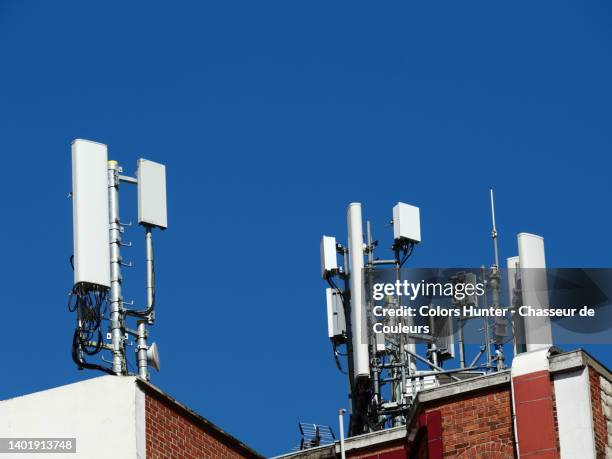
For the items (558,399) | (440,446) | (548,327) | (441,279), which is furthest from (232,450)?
(441,279)

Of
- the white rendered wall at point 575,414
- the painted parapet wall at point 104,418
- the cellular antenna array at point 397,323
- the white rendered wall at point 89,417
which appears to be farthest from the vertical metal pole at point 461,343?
the white rendered wall at point 89,417

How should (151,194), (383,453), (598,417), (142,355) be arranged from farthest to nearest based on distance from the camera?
(151,194) → (142,355) → (383,453) → (598,417)

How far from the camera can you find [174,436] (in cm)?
3444

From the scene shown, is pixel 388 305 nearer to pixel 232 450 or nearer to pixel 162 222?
pixel 162 222

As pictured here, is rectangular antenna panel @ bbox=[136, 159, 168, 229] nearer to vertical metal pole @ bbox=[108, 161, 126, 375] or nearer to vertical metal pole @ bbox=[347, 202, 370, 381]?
vertical metal pole @ bbox=[108, 161, 126, 375]

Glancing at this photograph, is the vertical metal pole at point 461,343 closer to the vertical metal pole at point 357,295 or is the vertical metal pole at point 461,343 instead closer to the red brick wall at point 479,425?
the vertical metal pole at point 357,295

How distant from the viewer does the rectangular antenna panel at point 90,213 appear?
38969mm

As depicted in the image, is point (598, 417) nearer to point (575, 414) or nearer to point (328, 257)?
point (575, 414)

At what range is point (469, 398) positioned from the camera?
1350 inches

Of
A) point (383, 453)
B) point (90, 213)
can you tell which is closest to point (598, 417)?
point (383, 453)

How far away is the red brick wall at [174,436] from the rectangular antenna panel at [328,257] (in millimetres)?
12796

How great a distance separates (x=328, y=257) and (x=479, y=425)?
14.9m

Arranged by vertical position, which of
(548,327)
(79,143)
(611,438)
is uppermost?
(79,143)

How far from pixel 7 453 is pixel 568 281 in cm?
1599
